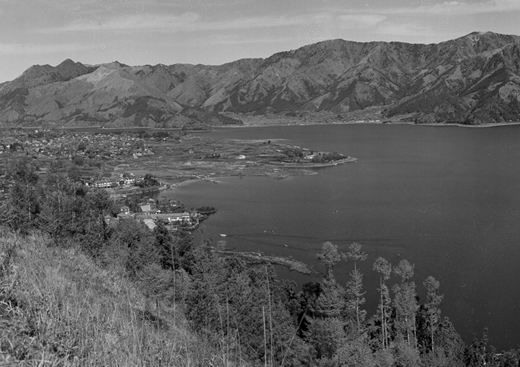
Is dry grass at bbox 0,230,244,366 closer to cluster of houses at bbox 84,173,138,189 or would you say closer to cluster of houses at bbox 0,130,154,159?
cluster of houses at bbox 84,173,138,189

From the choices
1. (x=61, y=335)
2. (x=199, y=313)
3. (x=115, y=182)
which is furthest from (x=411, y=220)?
(x=61, y=335)

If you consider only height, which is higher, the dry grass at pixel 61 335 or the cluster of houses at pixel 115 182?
the dry grass at pixel 61 335

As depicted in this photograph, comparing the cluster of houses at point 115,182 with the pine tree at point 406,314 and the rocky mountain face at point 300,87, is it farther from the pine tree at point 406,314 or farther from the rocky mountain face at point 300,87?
→ the rocky mountain face at point 300,87

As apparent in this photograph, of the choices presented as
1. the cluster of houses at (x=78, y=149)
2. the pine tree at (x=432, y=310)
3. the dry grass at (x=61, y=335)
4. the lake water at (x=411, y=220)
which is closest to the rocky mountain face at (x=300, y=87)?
the cluster of houses at (x=78, y=149)

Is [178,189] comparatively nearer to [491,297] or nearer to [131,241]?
[131,241]

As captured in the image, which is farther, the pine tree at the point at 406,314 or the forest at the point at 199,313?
the pine tree at the point at 406,314

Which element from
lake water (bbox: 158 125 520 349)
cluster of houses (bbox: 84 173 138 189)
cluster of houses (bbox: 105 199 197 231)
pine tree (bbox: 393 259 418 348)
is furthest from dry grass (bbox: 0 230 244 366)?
cluster of houses (bbox: 84 173 138 189)

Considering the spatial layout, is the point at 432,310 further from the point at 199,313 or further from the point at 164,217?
the point at 164,217

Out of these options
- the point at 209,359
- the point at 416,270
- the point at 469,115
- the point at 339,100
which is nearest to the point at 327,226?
the point at 416,270
